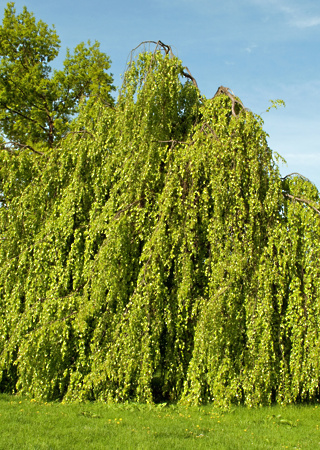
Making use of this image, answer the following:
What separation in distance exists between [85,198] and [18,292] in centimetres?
175

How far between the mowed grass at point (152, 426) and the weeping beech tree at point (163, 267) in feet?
0.77

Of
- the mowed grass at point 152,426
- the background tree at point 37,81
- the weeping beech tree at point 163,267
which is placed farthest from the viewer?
the background tree at point 37,81

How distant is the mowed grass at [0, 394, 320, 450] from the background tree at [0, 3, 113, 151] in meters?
10.5

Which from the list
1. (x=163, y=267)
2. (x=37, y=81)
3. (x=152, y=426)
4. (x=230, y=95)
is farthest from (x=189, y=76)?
(x=37, y=81)

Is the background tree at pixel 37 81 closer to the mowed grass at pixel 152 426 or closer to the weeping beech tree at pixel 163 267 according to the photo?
the weeping beech tree at pixel 163 267

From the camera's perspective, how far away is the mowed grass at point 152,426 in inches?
160

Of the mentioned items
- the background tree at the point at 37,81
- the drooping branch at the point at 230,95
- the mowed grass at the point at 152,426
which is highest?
the background tree at the point at 37,81

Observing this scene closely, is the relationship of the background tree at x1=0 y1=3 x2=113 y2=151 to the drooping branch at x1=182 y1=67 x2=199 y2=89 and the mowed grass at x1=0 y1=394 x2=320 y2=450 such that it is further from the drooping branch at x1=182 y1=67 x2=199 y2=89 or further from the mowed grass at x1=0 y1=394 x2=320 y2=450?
the mowed grass at x1=0 y1=394 x2=320 y2=450

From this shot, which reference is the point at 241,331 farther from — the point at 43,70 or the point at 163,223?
the point at 43,70

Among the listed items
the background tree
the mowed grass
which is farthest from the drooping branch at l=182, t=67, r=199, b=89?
the background tree

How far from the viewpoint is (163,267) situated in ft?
18.2

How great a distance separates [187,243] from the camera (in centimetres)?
564

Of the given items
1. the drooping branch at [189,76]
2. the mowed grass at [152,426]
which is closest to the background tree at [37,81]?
the drooping branch at [189,76]

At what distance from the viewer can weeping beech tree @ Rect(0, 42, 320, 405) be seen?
526 centimetres
